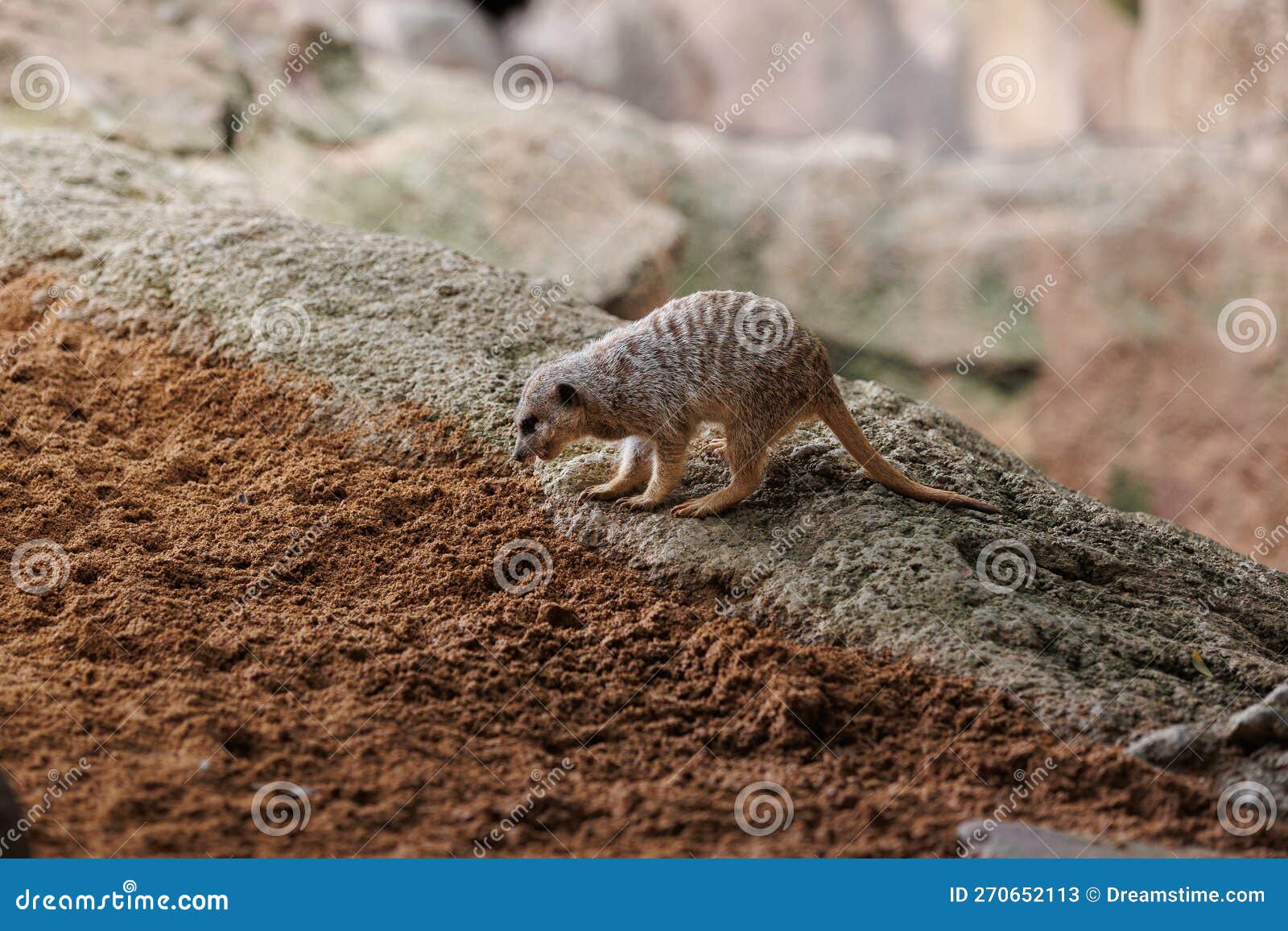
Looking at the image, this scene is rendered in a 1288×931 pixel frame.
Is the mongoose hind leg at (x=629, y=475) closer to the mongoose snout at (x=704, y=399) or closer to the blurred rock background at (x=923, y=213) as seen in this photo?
the mongoose snout at (x=704, y=399)

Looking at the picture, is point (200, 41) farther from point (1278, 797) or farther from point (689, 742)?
point (1278, 797)

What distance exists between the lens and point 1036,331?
10984 millimetres

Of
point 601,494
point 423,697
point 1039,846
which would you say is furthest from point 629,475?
point 1039,846

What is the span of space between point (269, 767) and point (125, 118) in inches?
245

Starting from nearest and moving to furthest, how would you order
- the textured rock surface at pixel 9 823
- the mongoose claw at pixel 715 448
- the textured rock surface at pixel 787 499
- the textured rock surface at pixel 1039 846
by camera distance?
Result: the textured rock surface at pixel 9 823 → the textured rock surface at pixel 1039 846 → the textured rock surface at pixel 787 499 → the mongoose claw at pixel 715 448

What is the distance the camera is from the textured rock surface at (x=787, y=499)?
11.5ft

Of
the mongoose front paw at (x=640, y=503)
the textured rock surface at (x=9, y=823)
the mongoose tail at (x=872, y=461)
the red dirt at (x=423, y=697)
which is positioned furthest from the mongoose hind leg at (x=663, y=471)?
the textured rock surface at (x=9, y=823)

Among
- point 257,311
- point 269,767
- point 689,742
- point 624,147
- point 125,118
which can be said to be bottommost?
point 269,767

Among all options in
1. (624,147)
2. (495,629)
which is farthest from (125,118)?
(495,629)

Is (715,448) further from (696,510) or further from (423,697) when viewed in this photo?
(423,697)

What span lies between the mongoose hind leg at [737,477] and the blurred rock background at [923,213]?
5.07 m

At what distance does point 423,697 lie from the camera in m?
3.26

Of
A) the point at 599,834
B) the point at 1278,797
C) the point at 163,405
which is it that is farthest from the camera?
the point at 163,405

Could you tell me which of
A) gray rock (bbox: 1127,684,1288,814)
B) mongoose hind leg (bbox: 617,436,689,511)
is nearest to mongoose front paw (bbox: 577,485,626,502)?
mongoose hind leg (bbox: 617,436,689,511)
